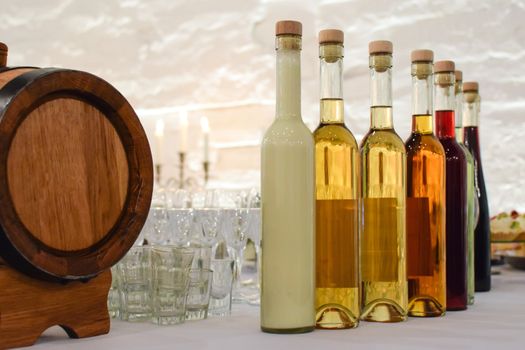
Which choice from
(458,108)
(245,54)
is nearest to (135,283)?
(458,108)

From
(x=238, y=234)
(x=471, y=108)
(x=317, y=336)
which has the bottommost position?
(x=317, y=336)

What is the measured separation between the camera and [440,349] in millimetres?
790

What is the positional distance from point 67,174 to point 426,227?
1.53 ft

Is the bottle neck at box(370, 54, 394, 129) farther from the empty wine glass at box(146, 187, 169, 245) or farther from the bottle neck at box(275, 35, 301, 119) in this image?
the empty wine glass at box(146, 187, 169, 245)

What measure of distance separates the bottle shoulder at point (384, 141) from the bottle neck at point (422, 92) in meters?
0.08

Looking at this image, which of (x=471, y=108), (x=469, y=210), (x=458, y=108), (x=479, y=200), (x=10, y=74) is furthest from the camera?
(x=479, y=200)

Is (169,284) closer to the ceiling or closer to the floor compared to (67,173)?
closer to the floor

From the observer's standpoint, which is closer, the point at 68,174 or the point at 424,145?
the point at 68,174

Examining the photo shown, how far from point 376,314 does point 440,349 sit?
6.8 inches

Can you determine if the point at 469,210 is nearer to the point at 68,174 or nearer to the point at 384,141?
the point at 384,141

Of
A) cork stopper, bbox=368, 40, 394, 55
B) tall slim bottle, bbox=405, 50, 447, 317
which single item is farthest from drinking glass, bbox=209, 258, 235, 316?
cork stopper, bbox=368, 40, 394, 55

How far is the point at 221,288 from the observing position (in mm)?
1059

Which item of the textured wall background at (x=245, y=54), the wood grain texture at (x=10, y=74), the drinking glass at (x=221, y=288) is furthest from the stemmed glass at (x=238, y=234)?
the textured wall background at (x=245, y=54)

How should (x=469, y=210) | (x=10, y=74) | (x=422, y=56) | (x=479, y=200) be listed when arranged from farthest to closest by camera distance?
1. (x=479, y=200)
2. (x=469, y=210)
3. (x=422, y=56)
4. (x=10, y=74)
